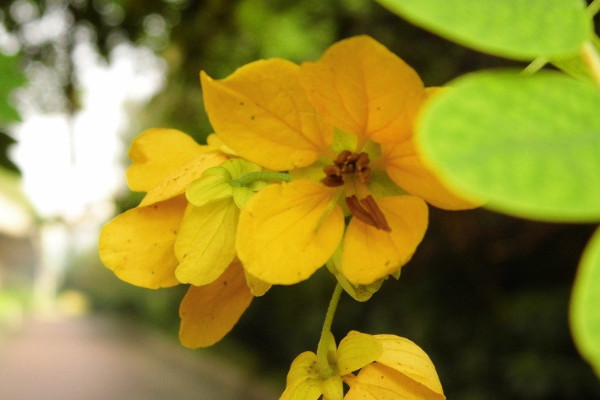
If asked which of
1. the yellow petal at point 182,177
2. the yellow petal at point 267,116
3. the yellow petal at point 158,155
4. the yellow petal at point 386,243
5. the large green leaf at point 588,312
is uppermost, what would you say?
the large green leaf at point 588,312

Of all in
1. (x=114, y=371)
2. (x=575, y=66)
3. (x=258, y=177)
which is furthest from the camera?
(x=114, y=371)

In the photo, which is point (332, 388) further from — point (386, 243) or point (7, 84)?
point (7, 84)

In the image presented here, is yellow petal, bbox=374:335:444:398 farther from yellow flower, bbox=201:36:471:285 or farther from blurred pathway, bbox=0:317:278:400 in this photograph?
blurred pathway, bbox=0:317:278:400

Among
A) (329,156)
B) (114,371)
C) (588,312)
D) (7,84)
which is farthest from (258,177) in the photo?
(114,371)

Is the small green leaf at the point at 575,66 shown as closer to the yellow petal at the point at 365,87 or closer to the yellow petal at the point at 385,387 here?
the yellow petal at the point at 365,87

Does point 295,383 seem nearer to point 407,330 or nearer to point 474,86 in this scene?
point 474,86

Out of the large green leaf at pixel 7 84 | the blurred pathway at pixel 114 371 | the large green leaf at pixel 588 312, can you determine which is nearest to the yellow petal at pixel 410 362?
the large green leaf at pixel 588 312
